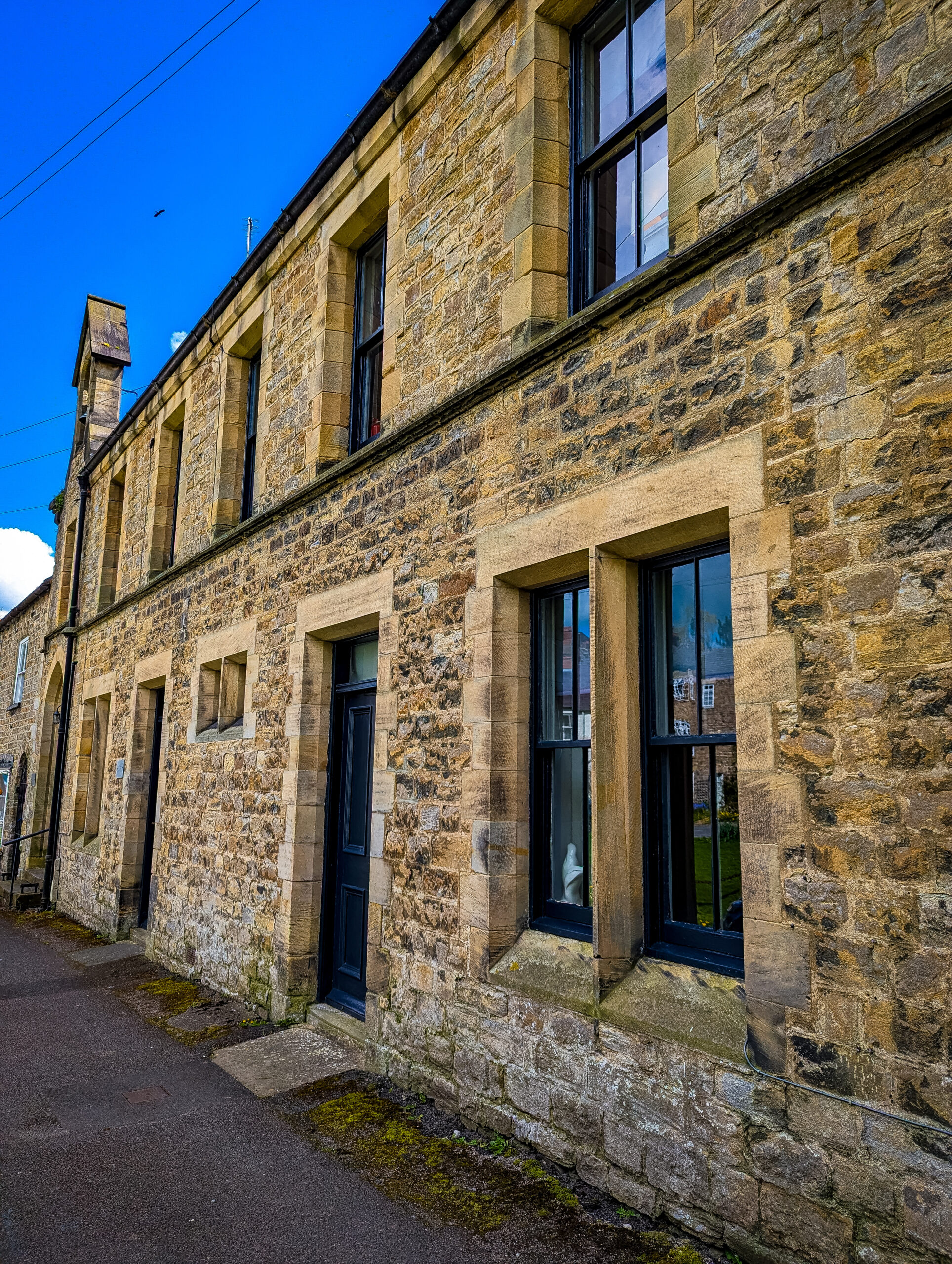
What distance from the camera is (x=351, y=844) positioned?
6336 mm

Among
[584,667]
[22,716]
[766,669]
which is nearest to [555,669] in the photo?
[584,667]

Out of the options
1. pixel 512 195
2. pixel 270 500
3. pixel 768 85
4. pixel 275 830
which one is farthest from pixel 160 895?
pixel 768 85

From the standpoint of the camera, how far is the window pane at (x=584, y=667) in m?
4.36

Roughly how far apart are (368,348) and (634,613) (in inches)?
Result: 157

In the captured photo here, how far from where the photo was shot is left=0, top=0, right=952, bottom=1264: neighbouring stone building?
287 cm

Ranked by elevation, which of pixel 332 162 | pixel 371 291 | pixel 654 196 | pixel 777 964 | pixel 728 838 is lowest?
pixel 777 964

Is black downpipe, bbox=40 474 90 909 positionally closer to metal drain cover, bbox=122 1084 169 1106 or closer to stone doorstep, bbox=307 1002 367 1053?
stone doorstep, bbox=307 1002 367 1053

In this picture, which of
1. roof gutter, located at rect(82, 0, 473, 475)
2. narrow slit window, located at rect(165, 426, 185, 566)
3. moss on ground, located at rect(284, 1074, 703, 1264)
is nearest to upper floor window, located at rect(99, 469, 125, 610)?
narrow slit window, located at rect(165, 426, 185, 566)

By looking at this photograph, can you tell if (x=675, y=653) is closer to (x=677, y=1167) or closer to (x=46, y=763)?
(x=677, y=1167)

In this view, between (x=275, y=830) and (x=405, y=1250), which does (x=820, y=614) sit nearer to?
(x=405, y=1250)

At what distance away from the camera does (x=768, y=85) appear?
3.54 m

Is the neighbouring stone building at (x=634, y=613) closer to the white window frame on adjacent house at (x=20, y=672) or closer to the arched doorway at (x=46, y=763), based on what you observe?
the arched doorway at (x=46, y=763)

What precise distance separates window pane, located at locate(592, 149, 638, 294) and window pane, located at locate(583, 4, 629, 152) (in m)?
0.24

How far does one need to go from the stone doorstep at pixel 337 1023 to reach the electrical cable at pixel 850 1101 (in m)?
3.02
